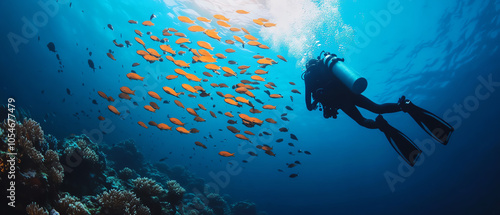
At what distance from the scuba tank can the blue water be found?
1179 centimetres

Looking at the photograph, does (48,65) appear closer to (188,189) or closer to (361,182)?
(188,189)

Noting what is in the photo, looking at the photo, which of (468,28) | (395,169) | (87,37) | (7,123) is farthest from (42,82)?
(395,169)

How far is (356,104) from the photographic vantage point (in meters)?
5.09

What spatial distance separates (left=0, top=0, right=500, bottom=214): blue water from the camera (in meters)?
16.0

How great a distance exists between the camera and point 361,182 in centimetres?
5481

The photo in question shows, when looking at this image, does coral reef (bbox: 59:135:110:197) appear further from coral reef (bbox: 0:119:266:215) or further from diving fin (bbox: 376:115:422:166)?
diving fin (bbox: 376:115:422:166)

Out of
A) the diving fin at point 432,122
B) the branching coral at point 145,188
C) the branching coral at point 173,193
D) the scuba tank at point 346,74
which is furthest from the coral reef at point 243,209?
the diving fin at point 432,122

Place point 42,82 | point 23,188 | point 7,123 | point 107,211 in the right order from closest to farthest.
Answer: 1. point 23,188
2. point 7,123
3. point 107,211
4. point 42,82

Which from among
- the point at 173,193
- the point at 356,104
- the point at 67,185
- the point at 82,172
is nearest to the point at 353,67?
the point at 356,104

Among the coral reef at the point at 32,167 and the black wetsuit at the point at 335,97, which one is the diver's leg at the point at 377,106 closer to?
the black wetsuit at the point at 335,97

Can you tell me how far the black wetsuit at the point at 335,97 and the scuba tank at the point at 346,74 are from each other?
247 millimetres

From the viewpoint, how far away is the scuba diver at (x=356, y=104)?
4.25 m

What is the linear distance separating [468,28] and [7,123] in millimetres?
24942

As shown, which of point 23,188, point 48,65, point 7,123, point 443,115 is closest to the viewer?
point 23,188
